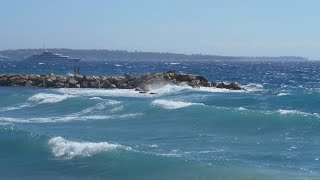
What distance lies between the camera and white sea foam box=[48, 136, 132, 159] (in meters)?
16.6

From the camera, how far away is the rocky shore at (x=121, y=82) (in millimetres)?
47938

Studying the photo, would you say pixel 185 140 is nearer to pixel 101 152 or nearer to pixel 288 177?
pixel 101 152

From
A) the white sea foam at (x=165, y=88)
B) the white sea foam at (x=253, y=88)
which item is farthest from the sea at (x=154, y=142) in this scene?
the white sea foam at (x=253, y=88)

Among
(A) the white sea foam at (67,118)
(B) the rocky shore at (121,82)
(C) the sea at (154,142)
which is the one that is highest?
(C) the sea at (154,142)

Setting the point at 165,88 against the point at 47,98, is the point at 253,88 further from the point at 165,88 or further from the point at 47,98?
the point at 47,98

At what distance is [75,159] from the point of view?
16078mm

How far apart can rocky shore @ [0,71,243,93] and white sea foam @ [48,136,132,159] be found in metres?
27.5

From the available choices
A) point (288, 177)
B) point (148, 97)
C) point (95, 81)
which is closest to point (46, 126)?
point (288, 177)

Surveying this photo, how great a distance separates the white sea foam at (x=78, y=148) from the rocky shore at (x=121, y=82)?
2751cm

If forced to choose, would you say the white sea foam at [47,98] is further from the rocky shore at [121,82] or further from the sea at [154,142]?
→ the rocky shore at [121,82]

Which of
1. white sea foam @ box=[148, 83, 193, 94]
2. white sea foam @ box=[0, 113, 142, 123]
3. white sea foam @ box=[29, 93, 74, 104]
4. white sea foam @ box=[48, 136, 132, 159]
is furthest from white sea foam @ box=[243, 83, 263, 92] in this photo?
white sea foam @ box=[48, 136, 132, 159]

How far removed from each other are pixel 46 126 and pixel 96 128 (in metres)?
2.14

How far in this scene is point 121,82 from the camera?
5009 cm

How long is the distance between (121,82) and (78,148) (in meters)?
33.1
